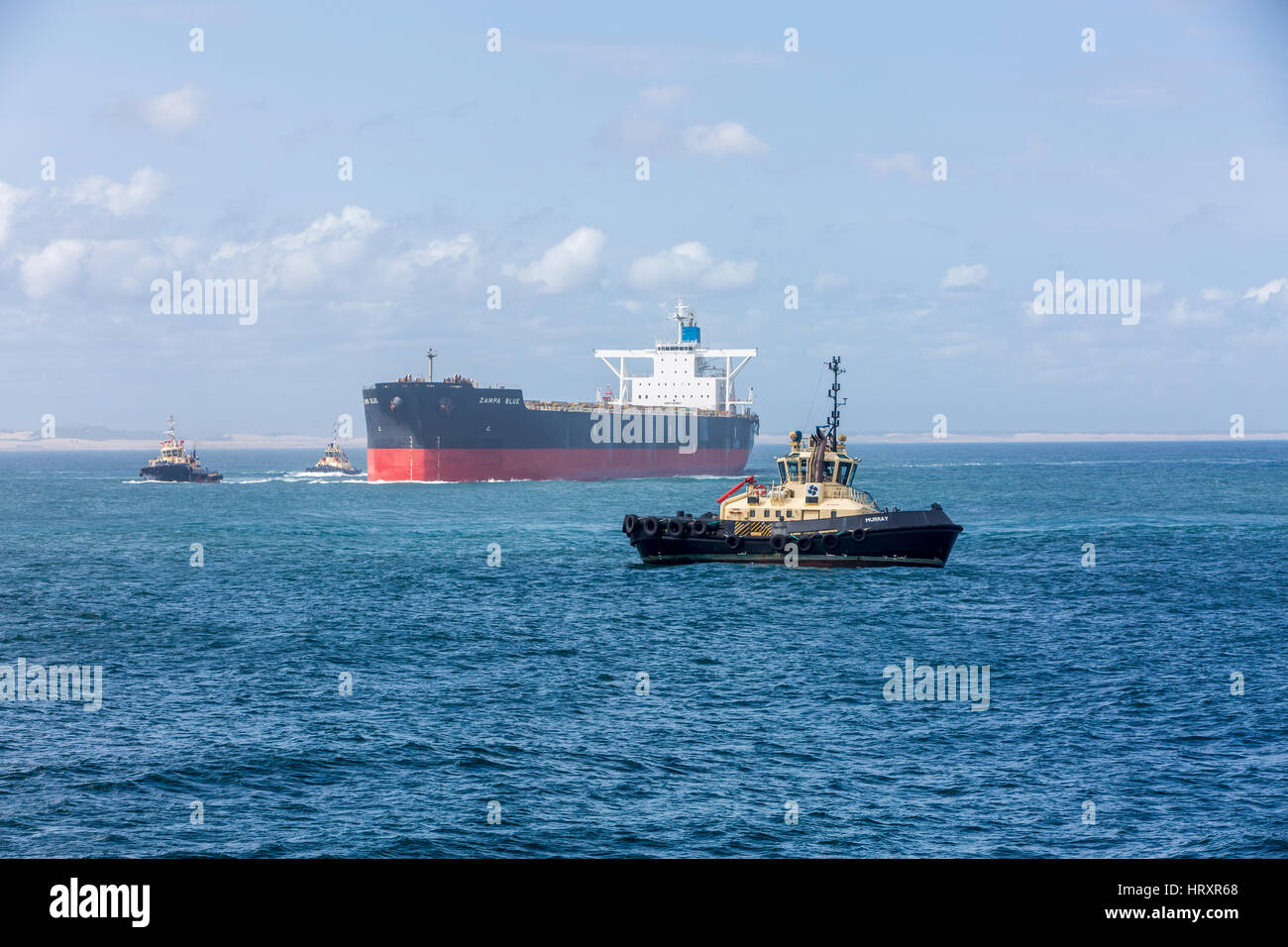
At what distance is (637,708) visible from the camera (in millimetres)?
27312

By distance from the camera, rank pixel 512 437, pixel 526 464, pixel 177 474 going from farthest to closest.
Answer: pixel 177 474 → pixel 526 464 → pixel 512 437

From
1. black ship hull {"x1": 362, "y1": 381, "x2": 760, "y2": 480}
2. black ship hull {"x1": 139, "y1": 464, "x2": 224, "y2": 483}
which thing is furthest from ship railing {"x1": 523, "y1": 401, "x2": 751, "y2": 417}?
black ship hull {"x1": 139, "y1": 464, "x2": 224, "y2": 483}

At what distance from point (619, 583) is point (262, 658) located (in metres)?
18.7

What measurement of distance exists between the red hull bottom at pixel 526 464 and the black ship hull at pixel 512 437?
0.10m

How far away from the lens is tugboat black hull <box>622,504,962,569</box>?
5159cm

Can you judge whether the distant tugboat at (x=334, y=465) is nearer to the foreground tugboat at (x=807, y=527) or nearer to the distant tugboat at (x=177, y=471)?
the distant tugboat at (x=177, y=471)

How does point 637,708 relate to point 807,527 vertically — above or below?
below

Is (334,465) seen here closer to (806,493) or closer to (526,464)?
(526,464)

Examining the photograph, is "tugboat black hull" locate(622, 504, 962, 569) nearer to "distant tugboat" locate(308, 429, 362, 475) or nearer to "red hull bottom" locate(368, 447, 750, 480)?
"red hull bottom" locate(368, 447, 750, 480)

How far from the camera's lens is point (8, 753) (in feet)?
78.3

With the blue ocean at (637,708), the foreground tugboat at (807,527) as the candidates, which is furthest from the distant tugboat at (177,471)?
the foreground tugboat at (807,527)

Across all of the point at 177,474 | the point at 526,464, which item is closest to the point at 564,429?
the point at 526,464

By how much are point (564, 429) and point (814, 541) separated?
6637cm

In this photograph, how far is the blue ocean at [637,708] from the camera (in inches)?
755
